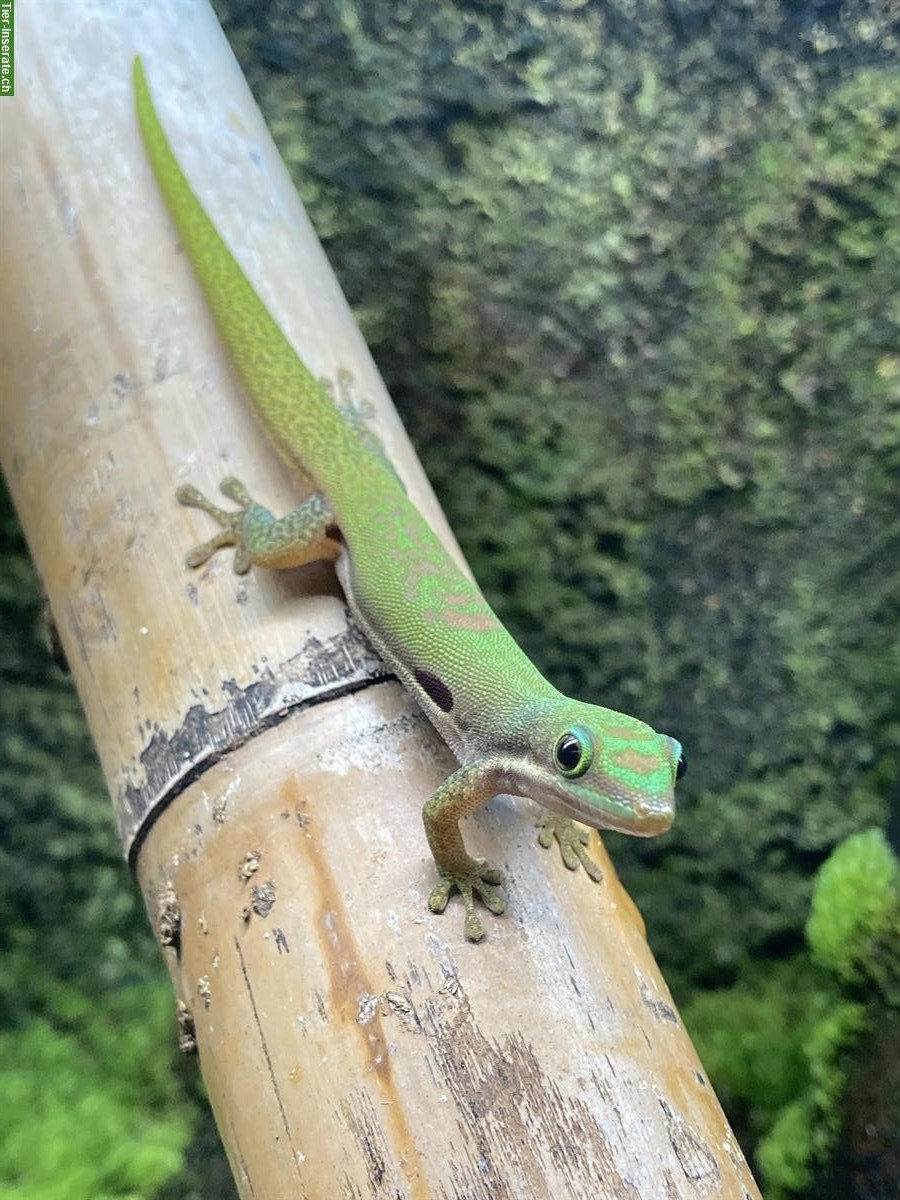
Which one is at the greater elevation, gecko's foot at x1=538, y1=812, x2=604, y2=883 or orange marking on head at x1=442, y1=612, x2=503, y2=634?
orange marking on head at x1=442, y1=612, x2=503, y2=634

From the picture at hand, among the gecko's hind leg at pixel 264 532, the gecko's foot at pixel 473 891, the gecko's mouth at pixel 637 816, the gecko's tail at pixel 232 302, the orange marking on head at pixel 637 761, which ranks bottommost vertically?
the gecko's foot at pixel 473 891

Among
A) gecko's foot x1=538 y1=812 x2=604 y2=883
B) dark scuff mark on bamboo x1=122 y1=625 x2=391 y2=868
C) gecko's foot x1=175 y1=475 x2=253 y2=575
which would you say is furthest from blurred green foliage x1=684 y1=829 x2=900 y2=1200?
gecko's foot x1=175 y1=475 x2=253 y2=575

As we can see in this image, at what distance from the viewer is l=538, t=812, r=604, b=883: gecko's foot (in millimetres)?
1906

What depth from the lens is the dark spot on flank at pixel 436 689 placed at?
6.66ft

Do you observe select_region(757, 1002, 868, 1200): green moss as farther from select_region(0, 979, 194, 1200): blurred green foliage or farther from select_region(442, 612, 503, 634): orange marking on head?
select_region(0, 979, 194, 1200): blurred green foliage

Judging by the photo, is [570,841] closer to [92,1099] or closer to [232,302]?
[232,302]

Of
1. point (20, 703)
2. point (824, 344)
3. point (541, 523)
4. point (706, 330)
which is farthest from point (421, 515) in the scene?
point (20, 703)

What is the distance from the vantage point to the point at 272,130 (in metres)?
3.27

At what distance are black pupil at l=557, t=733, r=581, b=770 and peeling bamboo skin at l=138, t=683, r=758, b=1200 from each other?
22 centimetres

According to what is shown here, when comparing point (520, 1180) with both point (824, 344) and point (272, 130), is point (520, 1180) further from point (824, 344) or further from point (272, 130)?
point (272, 130)

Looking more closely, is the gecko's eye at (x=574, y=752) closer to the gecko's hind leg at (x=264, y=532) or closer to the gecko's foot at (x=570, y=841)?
the gecko's foot at (x=570, y=841)

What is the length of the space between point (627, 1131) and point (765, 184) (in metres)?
2.78

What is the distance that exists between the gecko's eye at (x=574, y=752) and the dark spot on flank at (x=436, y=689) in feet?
1.04

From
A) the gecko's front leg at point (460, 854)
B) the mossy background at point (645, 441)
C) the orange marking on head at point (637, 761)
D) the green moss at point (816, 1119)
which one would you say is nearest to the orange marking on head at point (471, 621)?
the gecko's front leg at point (460, 854)
